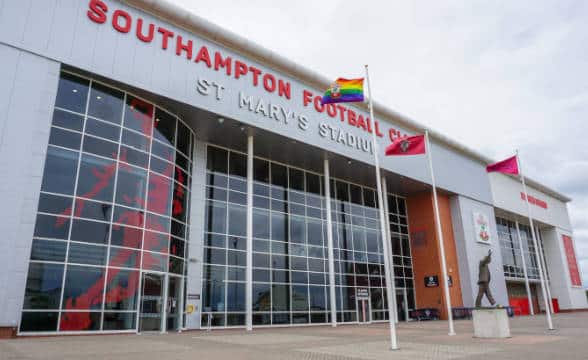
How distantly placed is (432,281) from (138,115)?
27.3 meters

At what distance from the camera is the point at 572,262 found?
Answer: 57.8 m

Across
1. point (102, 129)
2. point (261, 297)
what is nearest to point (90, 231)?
point (102, 129)

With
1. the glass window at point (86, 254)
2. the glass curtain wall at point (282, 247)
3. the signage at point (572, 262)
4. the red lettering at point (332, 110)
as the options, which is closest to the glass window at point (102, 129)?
the glass window at point (86, 254)

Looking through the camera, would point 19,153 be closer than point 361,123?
Yes

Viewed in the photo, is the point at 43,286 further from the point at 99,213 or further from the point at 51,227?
the point at 99,213

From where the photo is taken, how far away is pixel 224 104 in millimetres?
23219

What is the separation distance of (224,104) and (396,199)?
826 inches

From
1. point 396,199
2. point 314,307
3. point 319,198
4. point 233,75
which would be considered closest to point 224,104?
point 233,75

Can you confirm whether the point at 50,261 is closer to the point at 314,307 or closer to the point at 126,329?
the point at 126,329

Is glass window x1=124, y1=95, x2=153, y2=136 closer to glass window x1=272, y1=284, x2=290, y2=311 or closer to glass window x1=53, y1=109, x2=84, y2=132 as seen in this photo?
glass window x1=53, y1=109, x2=84, y2=132

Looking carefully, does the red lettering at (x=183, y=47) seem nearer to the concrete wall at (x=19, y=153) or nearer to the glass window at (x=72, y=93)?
the glass window at (x=72, y=93)

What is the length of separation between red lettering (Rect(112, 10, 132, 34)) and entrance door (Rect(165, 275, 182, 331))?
12105 millimetres

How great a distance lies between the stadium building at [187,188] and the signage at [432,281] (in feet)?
0.29

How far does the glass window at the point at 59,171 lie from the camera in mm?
16766
